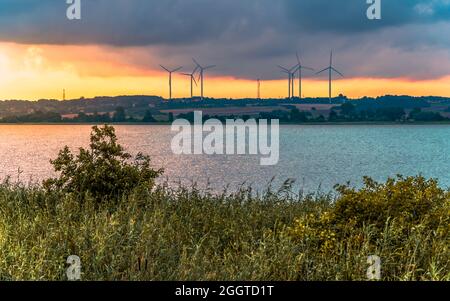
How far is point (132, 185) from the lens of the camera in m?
16.9

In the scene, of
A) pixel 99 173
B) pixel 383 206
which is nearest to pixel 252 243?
pixel 383 206

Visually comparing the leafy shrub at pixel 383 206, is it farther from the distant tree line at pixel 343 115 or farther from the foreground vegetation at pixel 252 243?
the distant tree line at pixel 343 115

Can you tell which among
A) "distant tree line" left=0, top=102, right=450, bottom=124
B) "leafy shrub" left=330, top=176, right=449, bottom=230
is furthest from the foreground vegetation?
"distant tree line" left=0, top=102, right=450, bottom=124

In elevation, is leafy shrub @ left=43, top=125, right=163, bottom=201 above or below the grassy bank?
above

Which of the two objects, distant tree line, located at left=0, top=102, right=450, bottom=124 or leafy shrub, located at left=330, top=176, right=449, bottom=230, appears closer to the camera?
leafy shrub, located at left=330, top=176, right=449, bottom=230

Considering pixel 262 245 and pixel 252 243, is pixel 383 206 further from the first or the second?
pixel 252 243

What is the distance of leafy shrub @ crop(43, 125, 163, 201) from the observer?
653 inches

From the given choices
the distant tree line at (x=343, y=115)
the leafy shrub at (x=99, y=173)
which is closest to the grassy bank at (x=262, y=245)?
the leafy shrub at (x=99, y=173)

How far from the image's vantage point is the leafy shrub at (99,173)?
16.6 m

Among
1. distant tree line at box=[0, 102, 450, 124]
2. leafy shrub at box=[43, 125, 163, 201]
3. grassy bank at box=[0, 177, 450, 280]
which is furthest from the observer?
distant tree line at box=[0, 102, 450, 124]

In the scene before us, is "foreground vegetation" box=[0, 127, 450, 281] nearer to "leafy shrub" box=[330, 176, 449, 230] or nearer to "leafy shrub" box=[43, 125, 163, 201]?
"leafy shrub" box=[330, 176, 449, 230]
